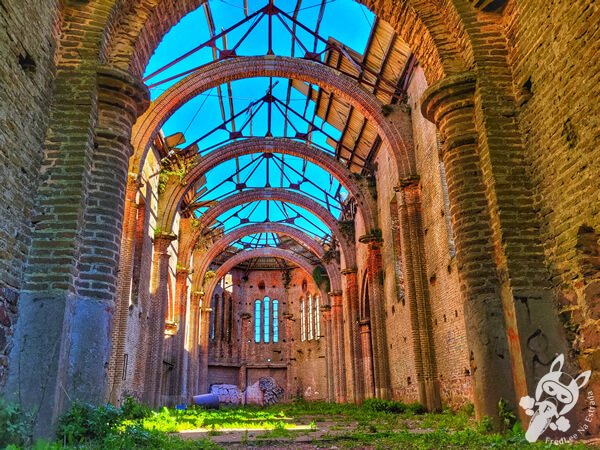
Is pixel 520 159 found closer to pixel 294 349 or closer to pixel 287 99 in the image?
pixel 287 99

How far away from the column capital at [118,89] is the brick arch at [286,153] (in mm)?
12656

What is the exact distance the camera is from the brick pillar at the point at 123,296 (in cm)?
1422

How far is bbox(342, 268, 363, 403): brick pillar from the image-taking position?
23.2 metres

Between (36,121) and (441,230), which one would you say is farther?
(441,230)

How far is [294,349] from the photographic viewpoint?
1522 inches

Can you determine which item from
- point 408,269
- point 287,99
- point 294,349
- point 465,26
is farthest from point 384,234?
point 294,349

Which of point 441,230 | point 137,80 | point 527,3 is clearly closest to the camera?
point 527,3

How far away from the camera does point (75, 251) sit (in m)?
6.47

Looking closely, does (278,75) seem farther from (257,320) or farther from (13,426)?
(257,320)

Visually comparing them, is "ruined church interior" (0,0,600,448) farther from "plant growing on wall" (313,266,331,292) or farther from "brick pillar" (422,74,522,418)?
"plant growing on wall" (313,266,331,292)

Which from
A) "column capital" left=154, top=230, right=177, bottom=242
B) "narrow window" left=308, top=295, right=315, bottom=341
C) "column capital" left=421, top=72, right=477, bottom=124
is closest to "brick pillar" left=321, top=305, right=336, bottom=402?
"narrow window" left=308, top=295, right=315, bottom=341

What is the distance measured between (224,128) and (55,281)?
14.0 metres

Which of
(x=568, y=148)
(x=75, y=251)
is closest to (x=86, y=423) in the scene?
(x=75, y=251)

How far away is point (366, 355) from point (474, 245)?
55.3ft
